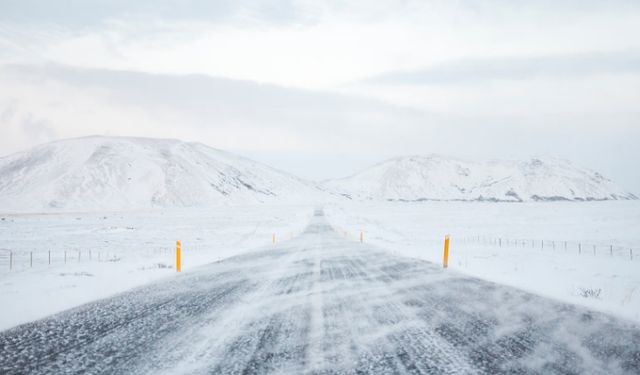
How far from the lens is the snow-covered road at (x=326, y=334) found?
15.0 ft

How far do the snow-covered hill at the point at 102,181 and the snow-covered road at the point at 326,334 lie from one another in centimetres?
13475

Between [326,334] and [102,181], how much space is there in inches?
6692

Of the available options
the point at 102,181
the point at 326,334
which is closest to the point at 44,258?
the point at 326,334

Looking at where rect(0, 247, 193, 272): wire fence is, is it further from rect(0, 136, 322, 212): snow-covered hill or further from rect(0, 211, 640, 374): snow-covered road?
rect(0, 136, 322, 212): snow-covered hill

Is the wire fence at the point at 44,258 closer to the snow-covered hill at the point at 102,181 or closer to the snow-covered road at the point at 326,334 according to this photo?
the snow-covered road at the point at 326,334

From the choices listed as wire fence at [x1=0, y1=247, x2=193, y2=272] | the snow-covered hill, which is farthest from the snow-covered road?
the snow-covered hill

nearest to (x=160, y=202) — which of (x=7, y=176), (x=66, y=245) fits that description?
(x=7, y=176)

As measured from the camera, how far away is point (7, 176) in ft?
535

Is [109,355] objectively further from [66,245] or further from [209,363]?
[66,245]

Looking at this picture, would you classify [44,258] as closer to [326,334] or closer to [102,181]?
[326,334]

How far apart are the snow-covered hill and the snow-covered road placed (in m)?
135

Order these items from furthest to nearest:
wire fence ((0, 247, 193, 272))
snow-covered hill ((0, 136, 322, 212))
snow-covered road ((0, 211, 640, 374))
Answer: snow-covered hill ((0, 136, 322, 212)) < wire fence ((0, 247, 193, 272)) < snow-covered road ((0, 211, 640, 374))

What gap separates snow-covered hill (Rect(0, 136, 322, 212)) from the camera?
134 m

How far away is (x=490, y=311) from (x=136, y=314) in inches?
261
